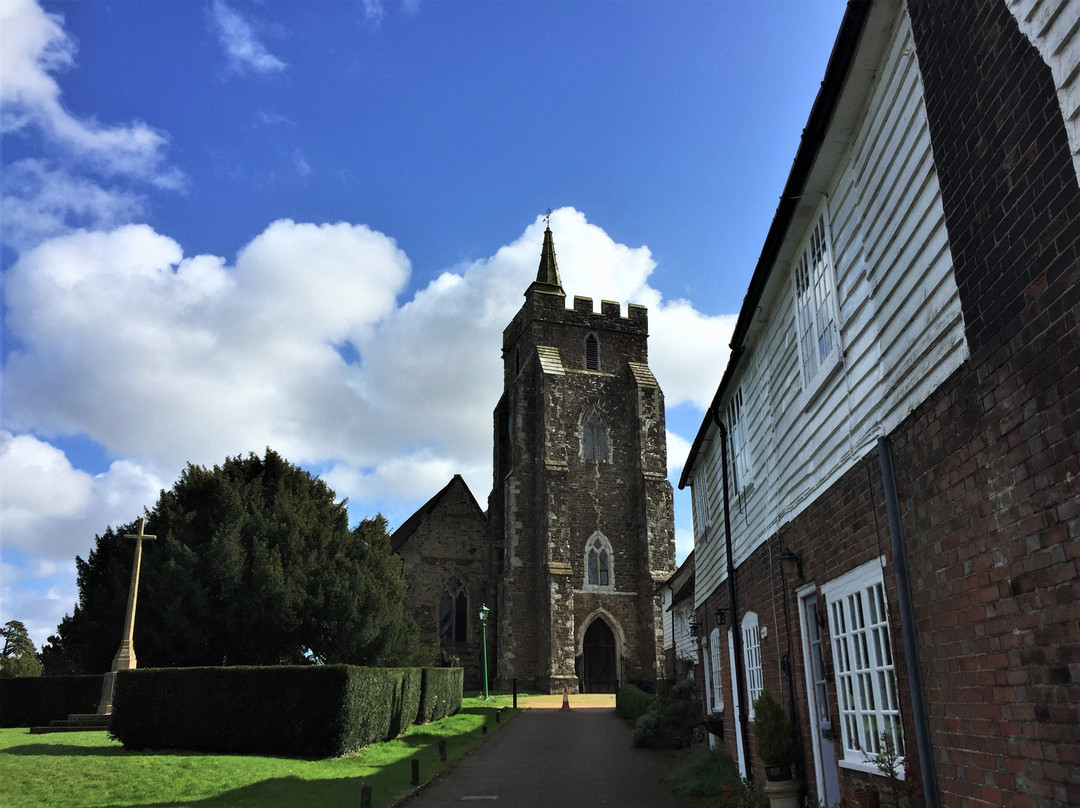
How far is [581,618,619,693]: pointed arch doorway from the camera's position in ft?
127

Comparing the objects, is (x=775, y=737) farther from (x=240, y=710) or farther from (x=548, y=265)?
(x=548, y=265)

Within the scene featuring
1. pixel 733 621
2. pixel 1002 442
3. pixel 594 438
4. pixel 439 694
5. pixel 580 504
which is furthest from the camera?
pixel 594 438

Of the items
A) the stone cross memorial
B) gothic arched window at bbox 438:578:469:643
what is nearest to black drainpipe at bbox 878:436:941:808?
the stone cross memorial

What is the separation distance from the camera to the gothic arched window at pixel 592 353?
44.3 metres

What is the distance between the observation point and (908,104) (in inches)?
203

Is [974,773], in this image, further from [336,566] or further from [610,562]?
[610,562]

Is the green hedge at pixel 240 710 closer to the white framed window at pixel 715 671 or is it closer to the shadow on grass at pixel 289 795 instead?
the shadow on grass at pixel 289 795

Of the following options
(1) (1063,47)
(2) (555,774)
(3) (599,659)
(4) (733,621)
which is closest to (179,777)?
(2) (555,774)

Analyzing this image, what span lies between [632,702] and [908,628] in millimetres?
20357

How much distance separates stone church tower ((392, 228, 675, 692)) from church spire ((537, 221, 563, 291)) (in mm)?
4328

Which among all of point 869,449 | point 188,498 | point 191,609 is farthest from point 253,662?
point 869,449

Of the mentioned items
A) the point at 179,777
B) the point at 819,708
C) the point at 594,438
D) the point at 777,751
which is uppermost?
the point at 594,438

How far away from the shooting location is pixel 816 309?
7305mm

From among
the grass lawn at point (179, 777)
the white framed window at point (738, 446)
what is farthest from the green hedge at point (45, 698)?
the white framed window at point (738, 446)
